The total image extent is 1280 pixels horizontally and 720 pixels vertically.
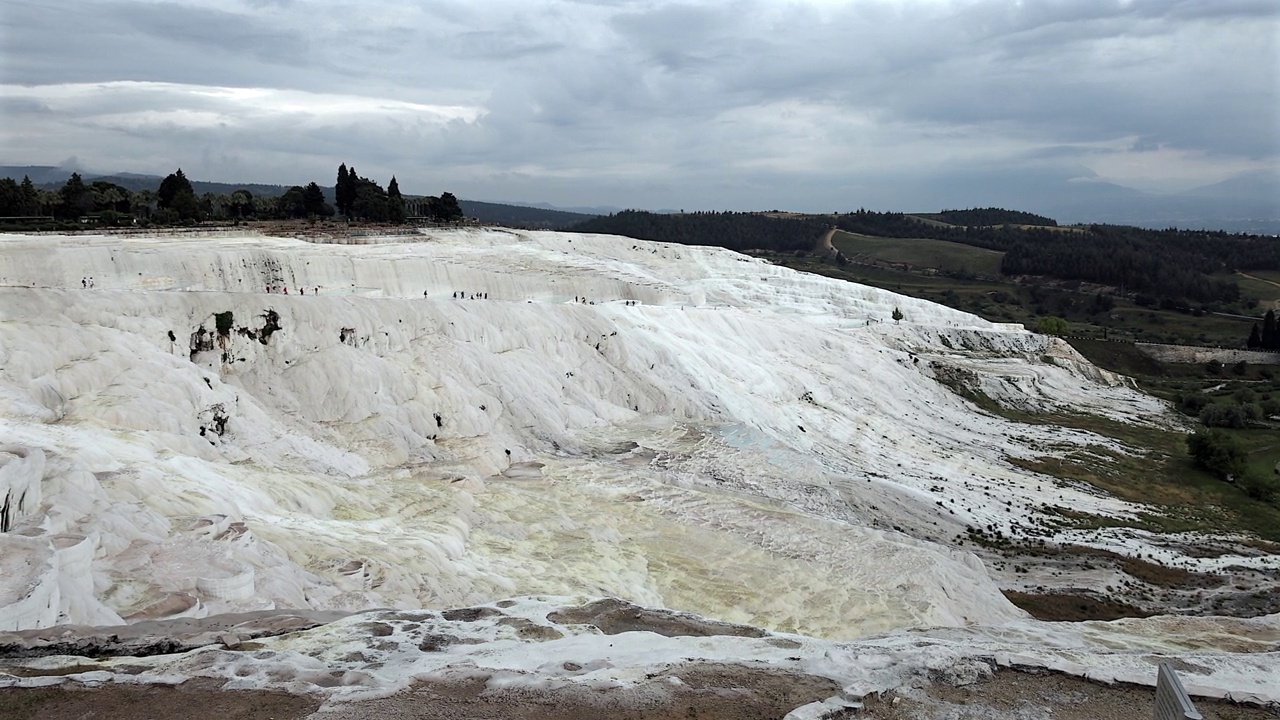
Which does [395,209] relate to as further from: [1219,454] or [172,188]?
[1219,454]

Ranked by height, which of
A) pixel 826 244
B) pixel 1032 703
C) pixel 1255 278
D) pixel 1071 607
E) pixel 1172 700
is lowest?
pixel 1071 607

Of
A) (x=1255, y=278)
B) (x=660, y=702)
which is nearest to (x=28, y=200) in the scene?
(x=660, y=702)

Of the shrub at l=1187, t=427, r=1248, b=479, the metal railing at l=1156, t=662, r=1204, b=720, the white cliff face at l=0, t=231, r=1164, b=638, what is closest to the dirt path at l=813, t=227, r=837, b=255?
the white cliff face at l=0, t=231, r=1164, b=638

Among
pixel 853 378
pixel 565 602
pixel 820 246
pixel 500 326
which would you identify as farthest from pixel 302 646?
pixel 820 246

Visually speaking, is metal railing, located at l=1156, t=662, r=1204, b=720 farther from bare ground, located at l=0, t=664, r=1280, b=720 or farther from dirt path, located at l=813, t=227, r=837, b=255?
dirt path, located at l=813, t=227, r=837, b=255

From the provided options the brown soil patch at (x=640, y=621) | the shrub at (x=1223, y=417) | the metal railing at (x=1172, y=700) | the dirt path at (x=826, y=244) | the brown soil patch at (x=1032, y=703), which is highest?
the dirt path at (x=826, y=244)

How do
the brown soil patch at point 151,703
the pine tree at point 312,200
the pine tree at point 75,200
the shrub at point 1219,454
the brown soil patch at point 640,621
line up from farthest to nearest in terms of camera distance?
the pine tree at point 312,200, the pine tree at point 75,200, the shrub at point 1219,454, the brown soil patch at point 640,621, the brown soil patch at point 151,703

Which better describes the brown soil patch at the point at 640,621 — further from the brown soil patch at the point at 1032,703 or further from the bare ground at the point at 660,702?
the brown soil patch at the point at 1032,703

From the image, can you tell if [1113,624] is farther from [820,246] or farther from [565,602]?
[820,246]

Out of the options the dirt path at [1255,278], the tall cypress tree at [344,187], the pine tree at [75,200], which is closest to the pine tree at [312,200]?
the tall cypress tree at [344,187]
